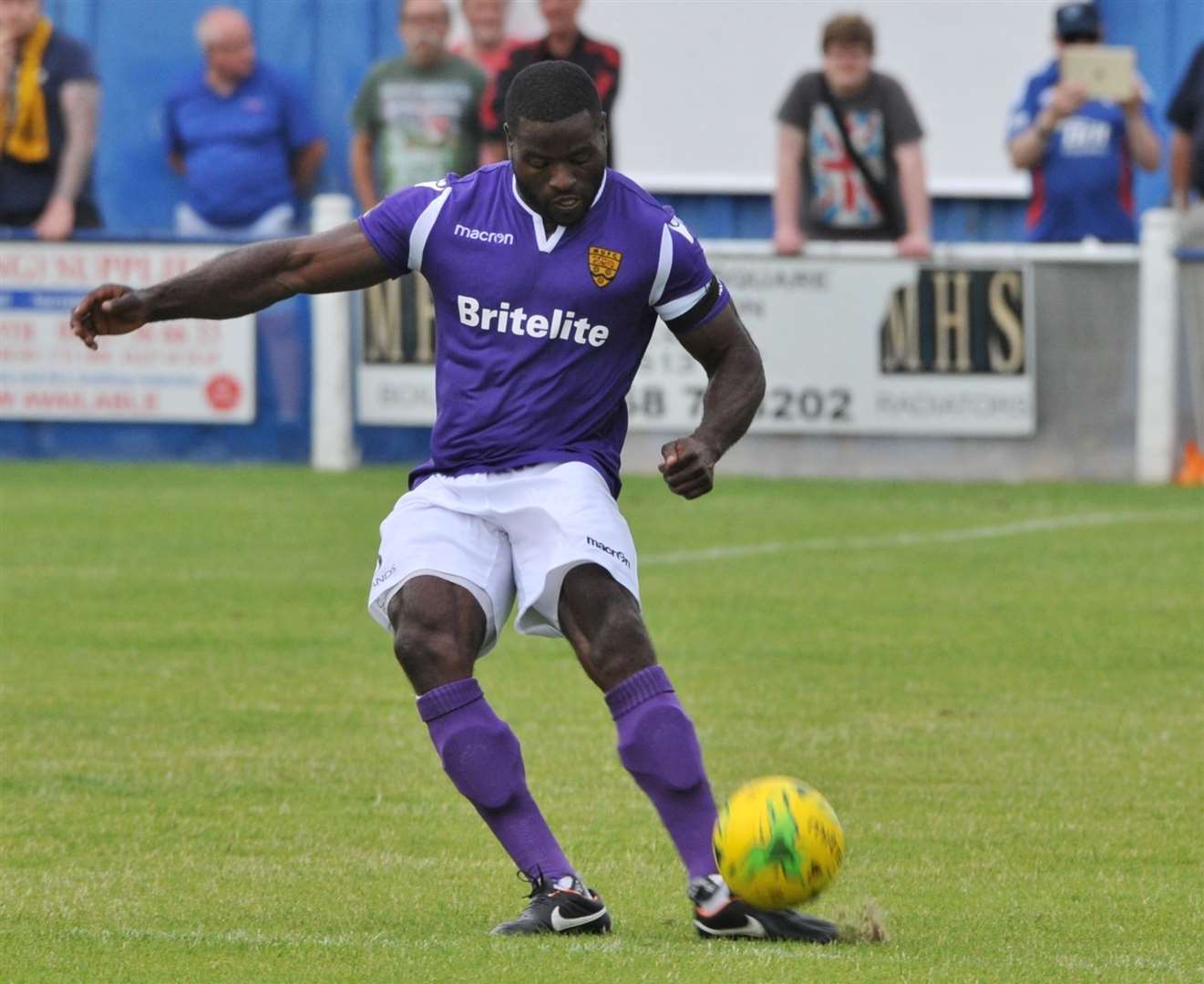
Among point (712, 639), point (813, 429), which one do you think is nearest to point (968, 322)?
point (813, 429)

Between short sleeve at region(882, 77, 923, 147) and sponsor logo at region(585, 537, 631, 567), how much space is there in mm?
12103

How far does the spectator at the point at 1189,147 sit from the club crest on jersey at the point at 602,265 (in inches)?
508

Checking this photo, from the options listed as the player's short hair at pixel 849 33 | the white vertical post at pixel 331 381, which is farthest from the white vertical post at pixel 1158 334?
the white vertical post at pixel 331 381

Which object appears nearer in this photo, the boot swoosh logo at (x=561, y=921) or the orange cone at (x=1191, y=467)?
the boot swoosh logo at (x=561, y=921)

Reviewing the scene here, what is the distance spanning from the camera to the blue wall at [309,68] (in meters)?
24.4

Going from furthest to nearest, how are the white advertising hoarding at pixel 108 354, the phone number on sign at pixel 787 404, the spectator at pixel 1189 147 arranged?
1. the white advertising hoarding at pixel 108 354
2. the spectator at pixel 1189 147
3. the phone number on sign at pixel 787 404

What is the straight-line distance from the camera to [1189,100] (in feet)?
61.2

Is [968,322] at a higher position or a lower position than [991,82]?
lower

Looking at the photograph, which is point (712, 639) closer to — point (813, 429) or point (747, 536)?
point (747, 536)

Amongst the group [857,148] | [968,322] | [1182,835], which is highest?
[857,148]

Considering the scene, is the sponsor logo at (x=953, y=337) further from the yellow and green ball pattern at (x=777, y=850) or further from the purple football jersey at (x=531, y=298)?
the yellow and green ball pattern at (x=777, y=850)

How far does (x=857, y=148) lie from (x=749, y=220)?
6965mm

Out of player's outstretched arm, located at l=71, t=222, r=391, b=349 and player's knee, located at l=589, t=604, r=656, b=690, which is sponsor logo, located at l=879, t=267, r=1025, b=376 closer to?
player's outstretched arm, located at l=71, t=222, r=391, b=349

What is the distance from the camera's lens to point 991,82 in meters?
25.6
